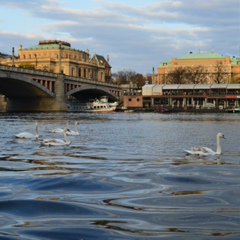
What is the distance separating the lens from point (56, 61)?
17362cm

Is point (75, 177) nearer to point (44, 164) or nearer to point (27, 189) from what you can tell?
point (27, 189)

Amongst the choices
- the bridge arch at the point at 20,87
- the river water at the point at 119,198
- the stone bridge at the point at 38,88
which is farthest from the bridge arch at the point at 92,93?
the river water at the point at 119,198

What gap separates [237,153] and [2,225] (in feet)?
→ 51.1

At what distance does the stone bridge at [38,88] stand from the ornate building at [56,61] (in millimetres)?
48350

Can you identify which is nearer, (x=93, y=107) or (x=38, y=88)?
(x=38, y=88)

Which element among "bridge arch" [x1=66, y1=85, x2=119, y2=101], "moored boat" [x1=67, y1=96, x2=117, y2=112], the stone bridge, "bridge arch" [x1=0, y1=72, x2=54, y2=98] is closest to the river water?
"bridge arch" [x1=0, y1=72, x2=54, y2=98]

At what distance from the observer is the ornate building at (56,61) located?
17125cm

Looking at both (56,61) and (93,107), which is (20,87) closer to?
(93,107)

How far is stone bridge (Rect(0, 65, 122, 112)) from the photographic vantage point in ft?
310

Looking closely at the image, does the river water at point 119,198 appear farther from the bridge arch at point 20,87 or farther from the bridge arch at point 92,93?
the bridge arch at point 92,93

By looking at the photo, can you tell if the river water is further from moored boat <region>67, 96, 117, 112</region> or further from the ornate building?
the ornate building

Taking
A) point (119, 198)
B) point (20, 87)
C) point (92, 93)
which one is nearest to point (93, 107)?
point (92, 93)

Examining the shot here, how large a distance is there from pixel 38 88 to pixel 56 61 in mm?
74061

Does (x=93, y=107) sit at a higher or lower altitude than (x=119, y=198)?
higher
